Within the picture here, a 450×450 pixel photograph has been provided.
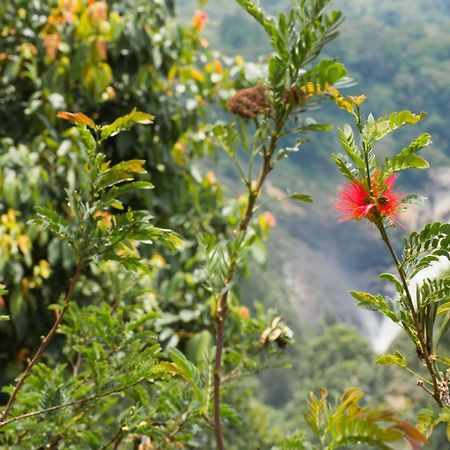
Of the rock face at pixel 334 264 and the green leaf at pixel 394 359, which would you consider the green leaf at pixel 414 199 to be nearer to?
the green leaf at pixel 394 359

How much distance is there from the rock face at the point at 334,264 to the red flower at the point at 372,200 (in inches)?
1256

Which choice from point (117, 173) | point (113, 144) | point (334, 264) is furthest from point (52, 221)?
point (334, 264)

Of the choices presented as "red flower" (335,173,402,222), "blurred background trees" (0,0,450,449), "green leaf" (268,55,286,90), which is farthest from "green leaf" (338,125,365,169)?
"blurred background trees" (0,0,450,449)

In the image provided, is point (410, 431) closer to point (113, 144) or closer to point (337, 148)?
point (113, 144)

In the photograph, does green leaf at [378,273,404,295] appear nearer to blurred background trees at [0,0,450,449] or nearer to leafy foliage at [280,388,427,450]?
leafy foliage at [280,388,427,450]

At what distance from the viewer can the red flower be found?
0.43 m

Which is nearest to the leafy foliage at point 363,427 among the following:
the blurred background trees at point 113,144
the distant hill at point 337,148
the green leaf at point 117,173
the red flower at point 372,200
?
the red flower at point 372,200

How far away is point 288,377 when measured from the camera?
26406mm

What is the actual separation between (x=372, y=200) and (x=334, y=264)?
3449 cm

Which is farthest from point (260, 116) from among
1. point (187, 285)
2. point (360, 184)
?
point (187, 285)

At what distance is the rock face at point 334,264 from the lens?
106 feet

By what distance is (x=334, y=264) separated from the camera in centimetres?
3441

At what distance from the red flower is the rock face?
31901 millimetres

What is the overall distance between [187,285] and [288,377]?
25380 mm
